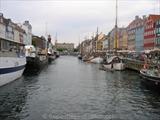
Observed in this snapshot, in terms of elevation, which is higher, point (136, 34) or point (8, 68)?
point (136, 34)

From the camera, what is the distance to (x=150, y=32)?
11156 cm

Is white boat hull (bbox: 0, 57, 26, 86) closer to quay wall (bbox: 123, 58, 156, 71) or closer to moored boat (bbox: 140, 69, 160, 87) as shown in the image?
moored boat (bbox: 140, 69, 160, 87)

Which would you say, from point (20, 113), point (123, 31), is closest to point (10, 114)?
point (20, 113)

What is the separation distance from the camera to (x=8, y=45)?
41.2 m

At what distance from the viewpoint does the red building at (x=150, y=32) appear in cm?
10725

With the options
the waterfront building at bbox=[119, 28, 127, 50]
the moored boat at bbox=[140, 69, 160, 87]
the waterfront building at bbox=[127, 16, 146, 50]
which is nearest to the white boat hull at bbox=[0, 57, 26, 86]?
the moored boat at bbox=[140, 69, 160, 87]

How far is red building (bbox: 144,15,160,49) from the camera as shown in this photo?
10725 cm

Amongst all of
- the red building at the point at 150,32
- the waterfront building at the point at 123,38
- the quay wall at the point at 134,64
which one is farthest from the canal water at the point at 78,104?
the waterfront building at the point at 123,38

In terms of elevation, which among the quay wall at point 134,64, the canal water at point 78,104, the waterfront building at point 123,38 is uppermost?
the waterfront building at point 123,38

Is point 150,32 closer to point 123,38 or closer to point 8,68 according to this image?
point 123,38

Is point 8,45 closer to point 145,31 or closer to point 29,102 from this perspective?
point 29,102

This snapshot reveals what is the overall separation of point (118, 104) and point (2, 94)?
35.2 feet

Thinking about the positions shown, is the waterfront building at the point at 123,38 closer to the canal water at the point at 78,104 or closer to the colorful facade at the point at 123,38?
the colorful facade at the point at 123,38

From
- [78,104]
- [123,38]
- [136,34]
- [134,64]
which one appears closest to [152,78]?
[78,104]
